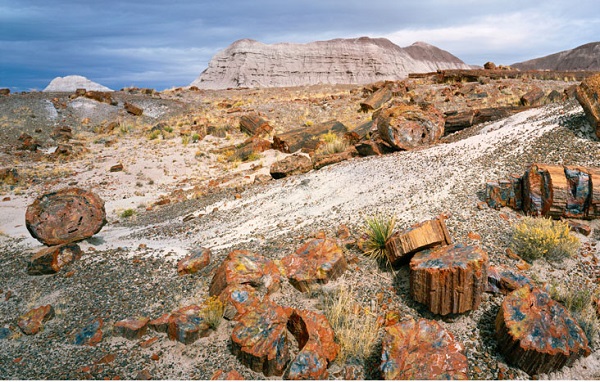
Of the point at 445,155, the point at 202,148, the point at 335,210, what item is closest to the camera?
the point at 335,210

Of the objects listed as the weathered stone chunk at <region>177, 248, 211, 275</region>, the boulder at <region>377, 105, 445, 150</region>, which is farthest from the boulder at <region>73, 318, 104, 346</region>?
the boulder at <region>377, 105, 445, 150</region>

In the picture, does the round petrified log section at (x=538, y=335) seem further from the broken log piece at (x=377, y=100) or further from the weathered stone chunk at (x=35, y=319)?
the broken log piece at (x=377, y=100)

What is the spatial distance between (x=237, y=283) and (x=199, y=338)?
0.85 m

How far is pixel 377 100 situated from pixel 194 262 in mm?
15989

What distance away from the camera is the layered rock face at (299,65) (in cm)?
6456

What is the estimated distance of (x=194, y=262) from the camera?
5715 mm

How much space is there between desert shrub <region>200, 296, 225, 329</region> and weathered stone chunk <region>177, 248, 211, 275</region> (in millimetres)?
1091

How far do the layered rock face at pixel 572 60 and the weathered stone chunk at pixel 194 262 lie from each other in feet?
288

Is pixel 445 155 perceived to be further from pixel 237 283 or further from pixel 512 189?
pixel 237 283

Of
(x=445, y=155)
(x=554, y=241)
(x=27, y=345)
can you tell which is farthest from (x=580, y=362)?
(x=27, y=345)

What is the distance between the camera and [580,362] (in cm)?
359

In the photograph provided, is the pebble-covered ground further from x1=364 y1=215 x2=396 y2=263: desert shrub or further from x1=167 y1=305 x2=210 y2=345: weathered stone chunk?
x1=364 y1=215 x2=396 y2=263: desert shrub

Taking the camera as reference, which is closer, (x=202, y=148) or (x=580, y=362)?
(x=580, y=362)

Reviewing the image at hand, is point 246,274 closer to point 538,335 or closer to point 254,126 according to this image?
point 538,335
